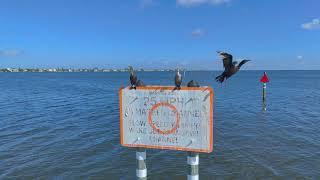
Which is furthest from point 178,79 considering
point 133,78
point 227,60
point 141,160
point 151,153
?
point 151,153

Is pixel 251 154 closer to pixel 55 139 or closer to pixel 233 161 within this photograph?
pixel 233 161

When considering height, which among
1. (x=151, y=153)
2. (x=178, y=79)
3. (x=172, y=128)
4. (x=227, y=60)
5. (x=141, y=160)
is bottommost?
(x=151, y=153)

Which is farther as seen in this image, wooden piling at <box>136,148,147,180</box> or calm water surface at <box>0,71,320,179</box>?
calm water surface at <box>0,71,320,179</box>

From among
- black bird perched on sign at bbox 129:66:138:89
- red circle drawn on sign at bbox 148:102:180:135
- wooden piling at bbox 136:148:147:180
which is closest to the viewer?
red circle drawn on sign at bbox 148:102:180:135

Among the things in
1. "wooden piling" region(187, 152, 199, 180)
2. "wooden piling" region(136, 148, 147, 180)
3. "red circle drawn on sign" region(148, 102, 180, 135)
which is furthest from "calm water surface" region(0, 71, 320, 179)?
"red circle drawn on sign" region(148, 102, 180, 135)

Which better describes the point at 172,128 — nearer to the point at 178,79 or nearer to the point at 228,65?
the point at 178,79

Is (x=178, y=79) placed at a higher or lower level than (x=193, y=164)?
higher

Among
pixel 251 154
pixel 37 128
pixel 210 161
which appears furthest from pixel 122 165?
pixel 37 128

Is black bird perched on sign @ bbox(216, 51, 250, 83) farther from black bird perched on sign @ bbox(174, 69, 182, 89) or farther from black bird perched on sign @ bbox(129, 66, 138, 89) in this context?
black bird perched on sign @ bbox(129, 66, 138, 89)

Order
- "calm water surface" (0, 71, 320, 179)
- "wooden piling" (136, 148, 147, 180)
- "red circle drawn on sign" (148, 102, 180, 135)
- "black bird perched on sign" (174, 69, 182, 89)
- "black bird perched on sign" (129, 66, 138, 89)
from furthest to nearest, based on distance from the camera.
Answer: "calm water surface" (0, 71, 320, 179)
"wooden piling" (136, 148, 147, 180)
"black bird perched on sign" (129, 66, 138, 89)
"red circle drawn on sign" (148, 102, 180, 135)
"black bird perched on sign" (174, 69, 182, 89)

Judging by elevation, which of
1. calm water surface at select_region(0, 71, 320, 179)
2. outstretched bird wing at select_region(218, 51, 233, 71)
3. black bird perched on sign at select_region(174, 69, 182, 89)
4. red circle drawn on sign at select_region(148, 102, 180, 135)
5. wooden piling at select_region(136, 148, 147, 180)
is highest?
outstretched bird wing at select_region(218, 51, 233, 71)

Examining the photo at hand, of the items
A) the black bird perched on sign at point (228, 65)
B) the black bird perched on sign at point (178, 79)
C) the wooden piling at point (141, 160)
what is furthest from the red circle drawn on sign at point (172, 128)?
the black bird perched on sign at point (228, 65)

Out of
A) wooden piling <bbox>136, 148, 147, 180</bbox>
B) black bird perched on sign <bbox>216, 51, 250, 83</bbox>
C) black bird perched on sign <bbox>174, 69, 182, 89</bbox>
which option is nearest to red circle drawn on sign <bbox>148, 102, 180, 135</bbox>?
black bird perched on sign <bbox>174, 69, 182, 89</bbox>

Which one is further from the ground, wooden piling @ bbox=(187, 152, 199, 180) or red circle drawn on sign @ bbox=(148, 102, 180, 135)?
red circle drawn on sign @ bbox=(148, 102, 180, 135)
